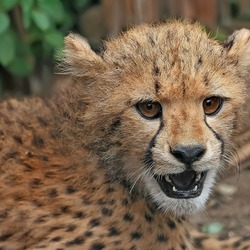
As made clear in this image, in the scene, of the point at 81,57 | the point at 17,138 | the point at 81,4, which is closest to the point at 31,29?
the point at 81,4

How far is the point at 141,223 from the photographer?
3.70 metres

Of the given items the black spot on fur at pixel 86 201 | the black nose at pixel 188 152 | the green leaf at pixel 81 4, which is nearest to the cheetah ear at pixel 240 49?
the black nose at pixel 188 152

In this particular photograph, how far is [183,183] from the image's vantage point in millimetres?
3453

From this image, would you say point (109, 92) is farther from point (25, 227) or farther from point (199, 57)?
point (25, 227)

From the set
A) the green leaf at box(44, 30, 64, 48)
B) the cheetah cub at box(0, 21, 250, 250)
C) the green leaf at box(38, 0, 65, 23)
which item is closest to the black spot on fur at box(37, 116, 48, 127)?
the cheetah cub at box(0, 21, 250, 250)

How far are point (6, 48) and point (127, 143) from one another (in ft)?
6.25

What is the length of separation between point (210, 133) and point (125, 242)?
647 millimetres

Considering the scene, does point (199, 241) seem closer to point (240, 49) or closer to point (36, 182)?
point (36, 182)

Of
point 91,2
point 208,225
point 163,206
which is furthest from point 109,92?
point 91,2

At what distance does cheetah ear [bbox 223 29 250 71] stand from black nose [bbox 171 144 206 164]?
0.48m

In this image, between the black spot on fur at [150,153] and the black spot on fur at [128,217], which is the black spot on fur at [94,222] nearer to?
the black spot on fur at [128,217]

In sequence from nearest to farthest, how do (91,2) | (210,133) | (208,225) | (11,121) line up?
(210,133)
(11,121)
(208,225)
(91,2)

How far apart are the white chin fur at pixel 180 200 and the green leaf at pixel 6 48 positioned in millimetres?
1806

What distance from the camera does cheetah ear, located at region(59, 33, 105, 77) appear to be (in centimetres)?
351
